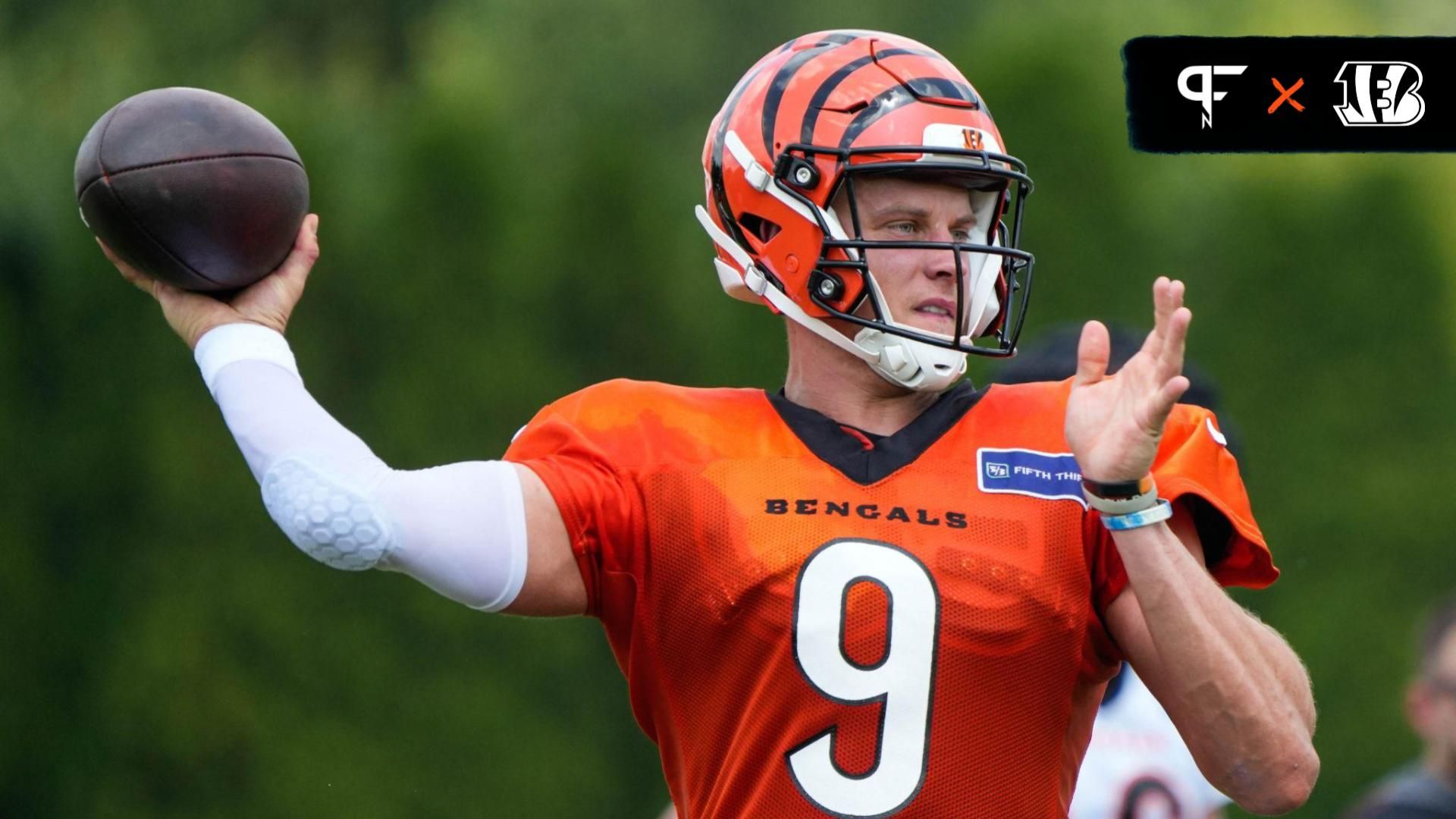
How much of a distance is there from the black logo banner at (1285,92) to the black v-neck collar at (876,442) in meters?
3.89

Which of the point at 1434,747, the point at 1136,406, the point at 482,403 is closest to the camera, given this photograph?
the point at 1136,406

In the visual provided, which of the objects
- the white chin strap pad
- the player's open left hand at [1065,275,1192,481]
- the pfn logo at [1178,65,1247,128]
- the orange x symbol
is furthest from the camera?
the orange x symbol

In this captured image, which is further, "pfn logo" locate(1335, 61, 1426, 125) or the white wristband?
"pfn logo" locate(1335, 61, 1426, 125)

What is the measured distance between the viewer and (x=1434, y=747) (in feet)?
12.2

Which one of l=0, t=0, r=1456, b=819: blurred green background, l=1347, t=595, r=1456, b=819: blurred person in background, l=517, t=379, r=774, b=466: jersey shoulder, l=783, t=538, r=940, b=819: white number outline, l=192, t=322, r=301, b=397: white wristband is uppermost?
l=192, t=322, r=301, b=397: white wristband

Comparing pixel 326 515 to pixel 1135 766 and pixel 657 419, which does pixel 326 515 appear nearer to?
pixel 657 419

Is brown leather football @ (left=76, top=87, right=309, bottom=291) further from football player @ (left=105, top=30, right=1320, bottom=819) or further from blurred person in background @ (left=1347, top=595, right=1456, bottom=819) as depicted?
blurred person in background @ (left=1347, top=595, right=1456, bottom=819)

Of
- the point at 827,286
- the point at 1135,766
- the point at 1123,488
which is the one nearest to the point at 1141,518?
the point at 1123,488

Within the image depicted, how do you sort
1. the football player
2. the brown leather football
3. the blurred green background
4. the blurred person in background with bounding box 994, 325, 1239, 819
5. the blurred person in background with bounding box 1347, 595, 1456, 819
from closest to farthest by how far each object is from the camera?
the football player, the brown leather football, the blurred person in background with bounding box 1347, 595, 1456, 819, the blurred person in background with bounding box 994, 325, 1239, 819, the blurred green background

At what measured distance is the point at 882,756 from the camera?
2.57 meters

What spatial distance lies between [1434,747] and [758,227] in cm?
172

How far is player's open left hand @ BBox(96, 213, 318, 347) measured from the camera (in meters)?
2.67

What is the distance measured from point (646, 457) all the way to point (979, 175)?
0.63 meters

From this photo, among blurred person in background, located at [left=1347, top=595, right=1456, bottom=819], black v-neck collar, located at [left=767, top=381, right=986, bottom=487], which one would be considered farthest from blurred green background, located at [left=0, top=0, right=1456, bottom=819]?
black v-neck collar, located at [left=767, top=381, right=986, bottom=487]
